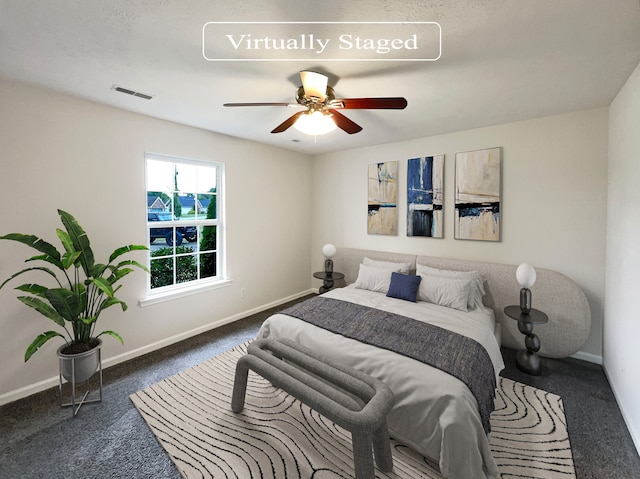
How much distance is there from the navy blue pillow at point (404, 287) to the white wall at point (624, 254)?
1.60m

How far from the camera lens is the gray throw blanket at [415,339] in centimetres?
178

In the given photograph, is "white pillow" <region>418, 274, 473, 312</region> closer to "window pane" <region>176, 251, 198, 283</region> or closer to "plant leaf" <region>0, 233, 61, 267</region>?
"window pane" <region>176, 251, 198, 283</region>

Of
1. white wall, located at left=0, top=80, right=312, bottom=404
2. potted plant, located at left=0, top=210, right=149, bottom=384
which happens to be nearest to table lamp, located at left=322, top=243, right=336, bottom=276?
white wall, located at left=0, top=80, right=312, bottom=404

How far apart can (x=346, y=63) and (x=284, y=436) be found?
2609 mm

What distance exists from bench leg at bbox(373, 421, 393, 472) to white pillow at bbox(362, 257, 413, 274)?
2138mm

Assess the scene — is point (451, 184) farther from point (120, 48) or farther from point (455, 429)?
point (120, 48)

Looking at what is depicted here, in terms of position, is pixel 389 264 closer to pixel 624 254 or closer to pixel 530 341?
pixel 530 341

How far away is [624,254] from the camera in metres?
2.12

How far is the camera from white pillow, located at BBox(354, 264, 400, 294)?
3.44 m

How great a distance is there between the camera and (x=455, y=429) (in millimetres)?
1512

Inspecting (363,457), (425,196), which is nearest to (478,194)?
(425,196)

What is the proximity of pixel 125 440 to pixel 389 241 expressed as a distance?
3524 millimetres

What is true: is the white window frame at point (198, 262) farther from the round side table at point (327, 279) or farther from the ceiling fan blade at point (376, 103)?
the ceiling fan blade at point (376, 103)

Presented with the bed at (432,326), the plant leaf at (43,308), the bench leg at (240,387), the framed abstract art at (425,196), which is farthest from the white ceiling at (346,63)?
the bench leg at (240,387)
